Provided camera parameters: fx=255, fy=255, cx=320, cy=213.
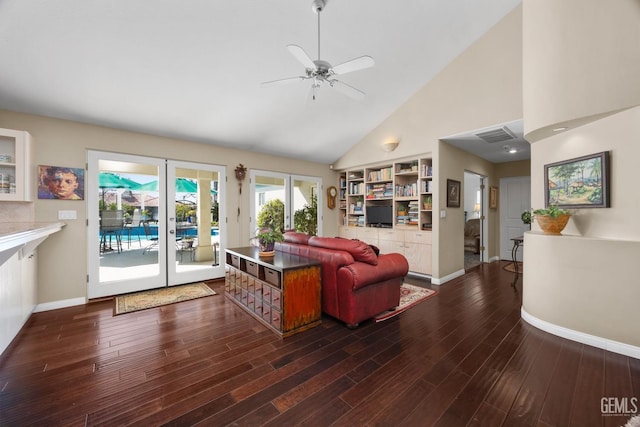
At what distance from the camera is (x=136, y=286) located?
3.91 metres

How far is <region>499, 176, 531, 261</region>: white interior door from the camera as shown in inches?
240

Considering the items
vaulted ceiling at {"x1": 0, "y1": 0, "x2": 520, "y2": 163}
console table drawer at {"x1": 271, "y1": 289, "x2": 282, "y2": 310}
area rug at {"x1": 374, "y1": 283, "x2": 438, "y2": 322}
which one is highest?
vaulted ceiling at {"x1": 0, "y1": 0, "x2": 520, "y2": 163}

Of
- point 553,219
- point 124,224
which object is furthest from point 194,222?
point 553,219

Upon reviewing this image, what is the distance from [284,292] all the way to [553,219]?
9.43 feet

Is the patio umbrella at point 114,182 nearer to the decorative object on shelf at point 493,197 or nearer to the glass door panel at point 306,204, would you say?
the glass door panel at point 306,204

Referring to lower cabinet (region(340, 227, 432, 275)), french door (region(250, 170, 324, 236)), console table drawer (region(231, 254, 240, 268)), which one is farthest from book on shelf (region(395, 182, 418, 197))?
console table drawer (region(231, 254, 240, 268))

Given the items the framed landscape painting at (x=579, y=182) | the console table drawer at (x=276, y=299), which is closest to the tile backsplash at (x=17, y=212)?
the console table drawer at (x=276, y=299)

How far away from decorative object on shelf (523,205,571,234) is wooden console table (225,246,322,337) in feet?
8.02

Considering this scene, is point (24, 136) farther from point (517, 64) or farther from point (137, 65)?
point (517, 64)

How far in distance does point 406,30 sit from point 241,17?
2.05 metres

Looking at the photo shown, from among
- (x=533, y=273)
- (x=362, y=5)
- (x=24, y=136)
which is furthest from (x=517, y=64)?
(x=24, y=136)

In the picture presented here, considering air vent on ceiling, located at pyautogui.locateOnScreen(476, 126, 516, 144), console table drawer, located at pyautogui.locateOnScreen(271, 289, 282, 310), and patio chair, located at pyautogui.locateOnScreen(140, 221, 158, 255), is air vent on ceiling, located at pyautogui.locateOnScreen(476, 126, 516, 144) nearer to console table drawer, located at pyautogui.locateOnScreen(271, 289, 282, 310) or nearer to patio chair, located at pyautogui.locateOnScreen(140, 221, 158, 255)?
console table drawer, located at pyautogui.locateOnScreen(271, 289, 282, 310)

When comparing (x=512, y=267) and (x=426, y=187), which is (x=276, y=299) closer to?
(x=426, y=187)

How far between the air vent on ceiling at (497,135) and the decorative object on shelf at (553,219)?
162cm
